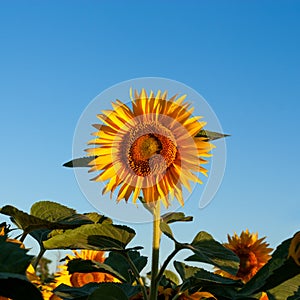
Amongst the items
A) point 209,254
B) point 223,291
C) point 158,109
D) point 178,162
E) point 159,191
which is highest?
point 158,109

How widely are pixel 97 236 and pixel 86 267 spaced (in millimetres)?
225

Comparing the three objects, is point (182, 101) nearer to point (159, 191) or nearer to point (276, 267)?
point (159, 191)

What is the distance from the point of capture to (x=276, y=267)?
3.42 ft

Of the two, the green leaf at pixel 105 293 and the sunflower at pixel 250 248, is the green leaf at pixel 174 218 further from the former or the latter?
the sunflower at pixel 250 248

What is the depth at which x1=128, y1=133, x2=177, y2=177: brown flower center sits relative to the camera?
2.23m

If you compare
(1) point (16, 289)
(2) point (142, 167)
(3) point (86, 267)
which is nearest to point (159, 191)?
(2) point (142, 167)

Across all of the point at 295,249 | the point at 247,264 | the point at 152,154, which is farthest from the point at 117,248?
the point at 247,264

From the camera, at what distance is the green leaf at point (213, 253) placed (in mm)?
1676

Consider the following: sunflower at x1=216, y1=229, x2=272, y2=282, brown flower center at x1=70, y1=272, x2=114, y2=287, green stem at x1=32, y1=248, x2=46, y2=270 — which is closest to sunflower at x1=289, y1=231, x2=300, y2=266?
green stem at x1=32, y1=248, x2=46, y2=270

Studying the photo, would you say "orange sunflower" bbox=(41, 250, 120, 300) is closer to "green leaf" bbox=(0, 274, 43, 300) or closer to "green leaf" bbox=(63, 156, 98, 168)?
"green leaf" bbox=(63, 156, 98, 168)

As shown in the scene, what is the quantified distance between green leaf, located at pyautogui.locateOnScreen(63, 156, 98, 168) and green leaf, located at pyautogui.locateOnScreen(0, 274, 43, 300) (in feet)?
3.37

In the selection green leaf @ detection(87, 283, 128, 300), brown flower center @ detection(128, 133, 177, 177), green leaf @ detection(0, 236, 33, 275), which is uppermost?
brown flower center @ detection(128, 133, 177, 177)

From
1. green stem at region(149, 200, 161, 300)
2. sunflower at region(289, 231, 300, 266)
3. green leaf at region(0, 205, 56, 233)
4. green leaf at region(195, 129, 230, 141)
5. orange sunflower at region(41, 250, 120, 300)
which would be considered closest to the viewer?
sunflower at region(289, 231, 300, 266)

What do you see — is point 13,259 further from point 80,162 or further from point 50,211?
point 80,162
